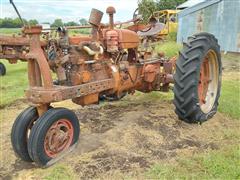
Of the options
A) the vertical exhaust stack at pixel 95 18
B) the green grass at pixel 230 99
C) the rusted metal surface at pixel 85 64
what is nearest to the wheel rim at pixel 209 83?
the green grass at pixel 230 99

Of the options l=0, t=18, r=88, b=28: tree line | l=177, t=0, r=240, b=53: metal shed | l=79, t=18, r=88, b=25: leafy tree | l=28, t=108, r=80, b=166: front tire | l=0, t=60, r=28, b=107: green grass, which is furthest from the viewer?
l=177, t=0, r=240, b=53: metal shed

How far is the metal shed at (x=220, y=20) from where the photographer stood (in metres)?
11.7

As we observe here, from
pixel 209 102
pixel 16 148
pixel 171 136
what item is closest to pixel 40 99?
pixel 16 148

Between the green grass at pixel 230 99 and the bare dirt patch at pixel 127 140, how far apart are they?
0.88 feet

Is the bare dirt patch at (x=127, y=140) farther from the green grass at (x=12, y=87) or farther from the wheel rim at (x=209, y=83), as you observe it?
the green grass at (x=12, y=87)

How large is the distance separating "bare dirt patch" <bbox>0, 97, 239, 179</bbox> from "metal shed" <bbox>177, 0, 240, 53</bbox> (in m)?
5.89

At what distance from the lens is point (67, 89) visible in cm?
390

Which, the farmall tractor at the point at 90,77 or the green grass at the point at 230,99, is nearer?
the farmall tractor at the point at 90,77

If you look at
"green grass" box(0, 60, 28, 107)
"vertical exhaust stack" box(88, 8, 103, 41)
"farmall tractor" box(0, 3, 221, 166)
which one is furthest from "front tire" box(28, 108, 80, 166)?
"green grass" box(0, 60, 28, 107)

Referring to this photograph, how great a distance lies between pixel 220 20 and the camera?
1259cm

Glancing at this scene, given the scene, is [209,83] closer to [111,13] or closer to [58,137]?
[111,13]

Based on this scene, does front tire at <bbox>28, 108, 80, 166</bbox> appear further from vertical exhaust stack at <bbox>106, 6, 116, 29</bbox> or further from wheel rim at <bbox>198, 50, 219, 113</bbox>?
wheel rim at <bbox>198, 50, 219, 113</bbox>

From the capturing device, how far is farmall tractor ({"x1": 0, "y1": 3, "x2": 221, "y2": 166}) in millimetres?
3754

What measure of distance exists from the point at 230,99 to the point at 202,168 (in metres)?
3.17
